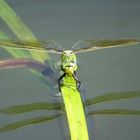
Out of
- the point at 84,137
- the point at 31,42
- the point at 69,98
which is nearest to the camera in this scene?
the point at 84,137

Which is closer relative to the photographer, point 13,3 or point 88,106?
point 88,106

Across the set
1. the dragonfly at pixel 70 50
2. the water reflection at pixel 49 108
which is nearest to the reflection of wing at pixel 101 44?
the dragonfly at pixel 70 50

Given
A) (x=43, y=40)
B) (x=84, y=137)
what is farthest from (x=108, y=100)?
(x=43, y=40)

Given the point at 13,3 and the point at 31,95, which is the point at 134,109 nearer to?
the point at 31,95

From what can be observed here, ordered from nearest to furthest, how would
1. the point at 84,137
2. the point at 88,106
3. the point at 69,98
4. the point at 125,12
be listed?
the point at 84,137
the point at 69,98
the point at 88,106
the point at 125,12

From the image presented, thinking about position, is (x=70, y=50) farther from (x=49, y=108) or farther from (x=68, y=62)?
(x=49, y=108)

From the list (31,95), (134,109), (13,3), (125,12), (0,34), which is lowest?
(134,109)

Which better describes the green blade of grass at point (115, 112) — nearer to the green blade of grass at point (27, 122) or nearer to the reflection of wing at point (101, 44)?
the green blade of grass at point (27, 122)

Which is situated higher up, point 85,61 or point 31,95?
point 85,61

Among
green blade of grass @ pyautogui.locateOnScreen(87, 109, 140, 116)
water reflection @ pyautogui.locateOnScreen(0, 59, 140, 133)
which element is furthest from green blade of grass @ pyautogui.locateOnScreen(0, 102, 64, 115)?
green blade of grass @ pyautogui.locateOnScreen(87, 109, 140, 116)
